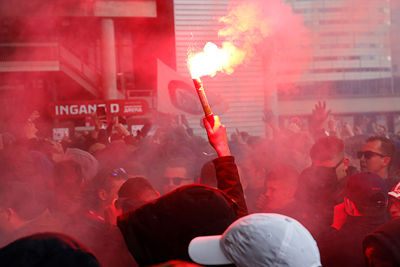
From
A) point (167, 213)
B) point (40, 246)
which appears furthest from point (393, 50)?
point (40, 246)

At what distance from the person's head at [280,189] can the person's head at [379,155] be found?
0.66 metres

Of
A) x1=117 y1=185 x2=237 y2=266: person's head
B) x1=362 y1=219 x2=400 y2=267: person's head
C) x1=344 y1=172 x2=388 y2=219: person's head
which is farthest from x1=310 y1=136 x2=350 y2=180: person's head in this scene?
x1=117 y1=185 x2=237 y2=266: person's head

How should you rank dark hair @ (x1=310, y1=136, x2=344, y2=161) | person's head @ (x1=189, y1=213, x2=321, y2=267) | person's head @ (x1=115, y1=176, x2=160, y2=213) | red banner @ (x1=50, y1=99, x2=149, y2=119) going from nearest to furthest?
person's head @ (x1=189, y1=213, x2=321, y2=267) → person's head @ (x1=115, y1=176, x2=160, y2=213) → dark hair @ (x1=310, y1=136, x2=344, y2=161) → red banner @ (x1=50, y1=99, x2=149, y2=119)

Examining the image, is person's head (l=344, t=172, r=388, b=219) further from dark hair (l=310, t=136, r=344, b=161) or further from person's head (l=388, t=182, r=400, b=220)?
dark hair (l=310, t=136, r=344, b=161)

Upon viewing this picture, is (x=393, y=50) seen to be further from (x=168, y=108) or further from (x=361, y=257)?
(x=361, y=257)

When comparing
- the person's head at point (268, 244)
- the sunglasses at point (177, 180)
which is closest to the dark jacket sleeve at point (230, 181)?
the person's head at point (268, 244)

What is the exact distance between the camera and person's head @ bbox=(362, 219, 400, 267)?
4.06ft

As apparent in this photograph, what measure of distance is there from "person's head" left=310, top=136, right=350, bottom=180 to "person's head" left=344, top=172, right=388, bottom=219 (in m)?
0.68

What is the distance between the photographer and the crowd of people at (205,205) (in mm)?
889

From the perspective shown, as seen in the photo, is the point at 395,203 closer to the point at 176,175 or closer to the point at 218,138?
the point at 218,138

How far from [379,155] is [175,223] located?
7.21 feet

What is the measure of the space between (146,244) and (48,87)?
10985 millimetres

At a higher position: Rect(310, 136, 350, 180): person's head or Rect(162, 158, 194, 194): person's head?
Rect(310, 136, 350, 180): person's head

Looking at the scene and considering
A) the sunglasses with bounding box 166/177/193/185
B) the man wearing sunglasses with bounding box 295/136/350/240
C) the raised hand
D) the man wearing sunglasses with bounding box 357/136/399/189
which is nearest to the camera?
the raised hand
